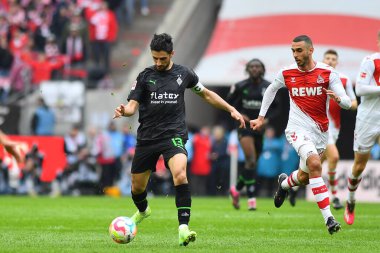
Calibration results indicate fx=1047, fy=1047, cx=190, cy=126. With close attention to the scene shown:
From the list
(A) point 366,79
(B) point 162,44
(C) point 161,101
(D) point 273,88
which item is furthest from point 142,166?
(A) point 366,79

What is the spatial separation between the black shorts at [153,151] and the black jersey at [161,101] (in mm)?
68

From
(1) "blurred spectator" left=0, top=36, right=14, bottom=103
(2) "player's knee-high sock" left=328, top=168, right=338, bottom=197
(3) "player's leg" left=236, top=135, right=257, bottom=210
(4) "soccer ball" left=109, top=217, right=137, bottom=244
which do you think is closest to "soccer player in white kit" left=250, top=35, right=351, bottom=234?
(4) "soccer ball" left=109, top=217, right=137, bottom=244

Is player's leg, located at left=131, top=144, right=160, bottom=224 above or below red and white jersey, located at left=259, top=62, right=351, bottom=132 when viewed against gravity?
below

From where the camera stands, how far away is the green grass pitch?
11727 mm

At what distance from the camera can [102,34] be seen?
29812 millimetres

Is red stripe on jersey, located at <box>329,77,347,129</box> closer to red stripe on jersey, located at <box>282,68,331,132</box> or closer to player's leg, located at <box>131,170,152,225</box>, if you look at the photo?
red stripe on jersey, located at <box>282,68,331,132</box>

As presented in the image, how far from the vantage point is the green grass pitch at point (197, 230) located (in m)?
11.7

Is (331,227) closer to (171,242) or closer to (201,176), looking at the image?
(171,242)

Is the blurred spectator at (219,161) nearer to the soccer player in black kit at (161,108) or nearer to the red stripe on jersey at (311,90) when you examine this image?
the red stripe on jersey at (311,90)

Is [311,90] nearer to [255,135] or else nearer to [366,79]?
[366,79]

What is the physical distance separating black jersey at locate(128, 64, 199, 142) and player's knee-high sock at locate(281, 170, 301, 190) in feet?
7.68

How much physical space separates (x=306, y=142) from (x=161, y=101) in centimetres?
220

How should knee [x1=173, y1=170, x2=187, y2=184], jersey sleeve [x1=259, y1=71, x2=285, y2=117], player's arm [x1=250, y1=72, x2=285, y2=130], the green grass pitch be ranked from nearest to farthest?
the green grass pitch
knee [x1=173, y1=170, x2=187, y2=184]
player's arm [x1=250, y1=72, x2=285, y2=130]
jersey sleeve [x1=259, y1=71, x2=285, y2=117]

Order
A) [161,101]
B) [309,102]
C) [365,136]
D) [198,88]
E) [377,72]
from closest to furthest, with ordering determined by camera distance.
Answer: [161,101] < [198,88] < [309,102] < [377,72] < [365,136]
